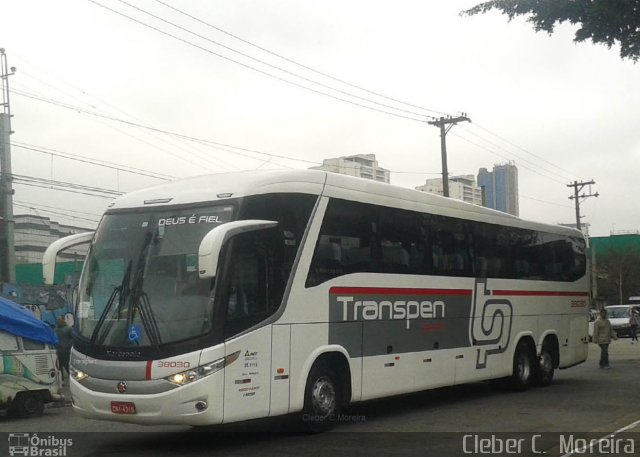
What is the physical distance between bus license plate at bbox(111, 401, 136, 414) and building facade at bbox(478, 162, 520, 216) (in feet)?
166

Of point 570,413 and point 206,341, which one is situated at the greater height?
point 206,341

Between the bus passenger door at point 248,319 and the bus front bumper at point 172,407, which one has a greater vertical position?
the bus passenger door at point 248,319

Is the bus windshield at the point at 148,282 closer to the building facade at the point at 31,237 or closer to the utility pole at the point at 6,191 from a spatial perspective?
the utility pole at the point at 6,191

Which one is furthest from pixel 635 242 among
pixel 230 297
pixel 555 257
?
pixel 230 297

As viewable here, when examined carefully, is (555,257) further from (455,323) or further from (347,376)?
(347,376)

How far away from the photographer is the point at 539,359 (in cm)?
1744

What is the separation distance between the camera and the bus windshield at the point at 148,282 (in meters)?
9.53

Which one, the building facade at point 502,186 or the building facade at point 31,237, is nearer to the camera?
the building facade at point 31,237

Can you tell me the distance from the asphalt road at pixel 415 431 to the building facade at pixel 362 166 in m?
22.3

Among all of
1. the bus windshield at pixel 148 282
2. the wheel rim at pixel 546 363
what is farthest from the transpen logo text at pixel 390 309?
the wheel rim at pixel 546 363

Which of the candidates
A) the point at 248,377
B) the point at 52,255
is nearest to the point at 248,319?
the point at 248,377

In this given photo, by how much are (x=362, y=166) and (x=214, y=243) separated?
29865mm

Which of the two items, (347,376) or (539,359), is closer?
(347,376)

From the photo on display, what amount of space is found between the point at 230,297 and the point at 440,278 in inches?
210
